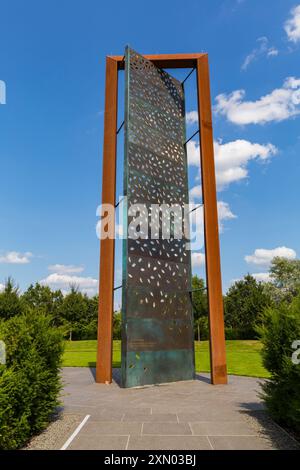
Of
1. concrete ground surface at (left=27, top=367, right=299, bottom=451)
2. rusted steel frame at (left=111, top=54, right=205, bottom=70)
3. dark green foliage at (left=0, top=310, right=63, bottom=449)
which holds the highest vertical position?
rusted steel frame at (left=111, top=54, right=205, bottom=70)

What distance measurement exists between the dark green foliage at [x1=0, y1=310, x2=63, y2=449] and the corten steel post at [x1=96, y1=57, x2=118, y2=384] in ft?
12.0

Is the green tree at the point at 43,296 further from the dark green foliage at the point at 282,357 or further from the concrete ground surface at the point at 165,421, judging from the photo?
the dark green foliage at the point at 282,357

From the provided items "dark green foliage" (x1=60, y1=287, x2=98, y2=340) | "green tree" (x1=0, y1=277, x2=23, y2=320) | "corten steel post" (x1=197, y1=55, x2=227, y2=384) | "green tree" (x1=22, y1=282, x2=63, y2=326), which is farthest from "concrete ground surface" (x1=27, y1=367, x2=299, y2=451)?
"green tree" (x1=22, y1=282, x2=63, y2=326)

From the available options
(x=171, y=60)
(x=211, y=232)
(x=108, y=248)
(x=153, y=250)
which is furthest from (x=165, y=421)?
(x=171, y=60)

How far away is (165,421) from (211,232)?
223 inches

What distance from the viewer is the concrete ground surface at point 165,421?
408 centimetres

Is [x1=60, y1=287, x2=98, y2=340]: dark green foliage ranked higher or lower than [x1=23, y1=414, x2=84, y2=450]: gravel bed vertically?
higher

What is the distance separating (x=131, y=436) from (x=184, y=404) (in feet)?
7.21

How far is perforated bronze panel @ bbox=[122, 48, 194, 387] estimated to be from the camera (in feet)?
27.3

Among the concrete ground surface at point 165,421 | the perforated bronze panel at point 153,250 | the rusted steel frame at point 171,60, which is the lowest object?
the concrete ground surface at point 165,421

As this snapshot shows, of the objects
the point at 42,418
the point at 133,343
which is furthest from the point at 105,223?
the point at 42,418

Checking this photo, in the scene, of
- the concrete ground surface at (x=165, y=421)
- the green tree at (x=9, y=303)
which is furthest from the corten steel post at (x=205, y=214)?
the green tree at (x=9, y=303)

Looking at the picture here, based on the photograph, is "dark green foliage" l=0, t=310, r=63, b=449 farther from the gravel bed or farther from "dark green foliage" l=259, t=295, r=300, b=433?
"dark green foliage" l=259, t=295, r=300, b=433

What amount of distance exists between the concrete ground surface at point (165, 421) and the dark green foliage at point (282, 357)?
10.2 inches
